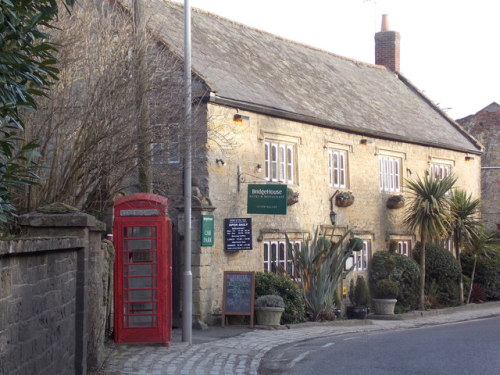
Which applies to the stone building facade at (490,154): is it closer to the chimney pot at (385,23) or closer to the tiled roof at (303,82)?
the tiled roof at (303,82)

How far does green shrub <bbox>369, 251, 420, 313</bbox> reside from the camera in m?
24.5

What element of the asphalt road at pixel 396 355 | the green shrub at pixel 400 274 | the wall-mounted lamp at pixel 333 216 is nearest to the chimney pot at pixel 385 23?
the green shrub at pixel 400 274

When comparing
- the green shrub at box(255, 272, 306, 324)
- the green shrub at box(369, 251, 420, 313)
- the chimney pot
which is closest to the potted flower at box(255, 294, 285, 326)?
the green shrub at box(255, 272, 306, 324)

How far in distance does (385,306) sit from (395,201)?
13.8 feet

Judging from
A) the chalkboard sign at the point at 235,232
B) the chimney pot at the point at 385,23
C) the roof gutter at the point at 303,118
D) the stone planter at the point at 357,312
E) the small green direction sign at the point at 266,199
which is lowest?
the stone planter at the point at 357,312

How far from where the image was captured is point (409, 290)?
24719mm

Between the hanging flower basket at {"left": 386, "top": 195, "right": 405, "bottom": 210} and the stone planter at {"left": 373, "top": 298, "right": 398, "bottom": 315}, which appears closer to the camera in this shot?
the stone planter at {"left": 373, "top": 298, "right": 398, "bottom": 315}

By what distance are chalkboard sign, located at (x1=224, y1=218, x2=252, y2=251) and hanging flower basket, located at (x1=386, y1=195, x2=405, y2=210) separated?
312 inches

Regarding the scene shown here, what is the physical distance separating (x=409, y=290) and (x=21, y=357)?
19546 millimetres

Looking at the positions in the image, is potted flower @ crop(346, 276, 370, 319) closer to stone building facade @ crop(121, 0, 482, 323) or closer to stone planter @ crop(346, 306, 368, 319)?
stone building facade @ crop(121, 0, 482, 323)

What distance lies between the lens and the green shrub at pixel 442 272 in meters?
26.2

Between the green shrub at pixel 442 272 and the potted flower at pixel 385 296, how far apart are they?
296cm

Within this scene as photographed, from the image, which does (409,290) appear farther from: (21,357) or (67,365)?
(21,357)

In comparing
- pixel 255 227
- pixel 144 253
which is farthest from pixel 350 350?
pixel 255 227
